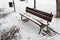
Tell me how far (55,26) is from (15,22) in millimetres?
2017

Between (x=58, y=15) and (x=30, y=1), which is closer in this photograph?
(x=58, y=15)

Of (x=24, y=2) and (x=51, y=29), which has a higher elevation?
(x=24, y=2)

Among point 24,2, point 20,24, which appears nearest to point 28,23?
point 20,24

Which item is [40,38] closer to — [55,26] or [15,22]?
[55,26]

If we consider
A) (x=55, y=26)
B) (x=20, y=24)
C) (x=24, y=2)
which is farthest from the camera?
(x=24, y=2)

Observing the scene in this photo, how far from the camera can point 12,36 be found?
502cm

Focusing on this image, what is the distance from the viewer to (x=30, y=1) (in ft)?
32.4

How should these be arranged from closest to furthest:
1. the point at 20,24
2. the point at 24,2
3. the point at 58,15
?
the point at 20,24
the point at 58,15
the point at 24,2

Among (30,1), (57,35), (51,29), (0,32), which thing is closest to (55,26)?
(51,29)

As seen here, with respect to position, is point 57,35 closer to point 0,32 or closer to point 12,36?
point 12,36

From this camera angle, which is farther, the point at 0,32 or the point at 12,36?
the point at 0,32

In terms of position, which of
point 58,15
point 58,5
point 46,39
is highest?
point 58,5

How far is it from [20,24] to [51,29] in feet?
Result: 5.16

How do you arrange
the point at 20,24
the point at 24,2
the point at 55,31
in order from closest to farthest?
the point at 55,31
the point at 20,24
the point at 24,2
